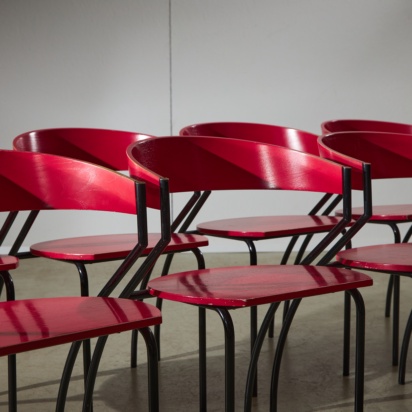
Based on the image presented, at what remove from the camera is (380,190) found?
6172 millimetres

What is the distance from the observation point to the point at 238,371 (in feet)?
10.1

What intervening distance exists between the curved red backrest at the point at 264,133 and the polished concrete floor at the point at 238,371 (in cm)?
84

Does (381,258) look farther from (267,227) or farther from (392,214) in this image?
(392,214)

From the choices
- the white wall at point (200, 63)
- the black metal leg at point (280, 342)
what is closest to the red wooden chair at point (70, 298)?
the black metal leg at point (280, 342)

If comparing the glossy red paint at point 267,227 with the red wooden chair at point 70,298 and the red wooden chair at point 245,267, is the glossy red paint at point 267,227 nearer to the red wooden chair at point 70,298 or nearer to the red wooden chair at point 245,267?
the red wooden chair at point 245,267

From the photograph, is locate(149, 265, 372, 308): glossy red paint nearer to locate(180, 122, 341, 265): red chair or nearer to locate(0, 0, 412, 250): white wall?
locate(180, 122, 341, 265): red chair

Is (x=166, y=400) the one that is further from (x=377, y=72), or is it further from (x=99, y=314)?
(x=377, y=72)

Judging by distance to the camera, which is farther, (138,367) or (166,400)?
(138,367)

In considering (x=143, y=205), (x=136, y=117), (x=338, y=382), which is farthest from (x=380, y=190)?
(x=143, y=205)

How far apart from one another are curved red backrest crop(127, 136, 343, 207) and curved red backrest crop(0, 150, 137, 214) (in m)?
0.25

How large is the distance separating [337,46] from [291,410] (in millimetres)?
3939

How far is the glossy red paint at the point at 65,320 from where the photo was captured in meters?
1.48

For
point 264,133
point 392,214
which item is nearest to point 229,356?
point 392,214

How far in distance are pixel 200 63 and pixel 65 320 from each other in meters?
4.68
